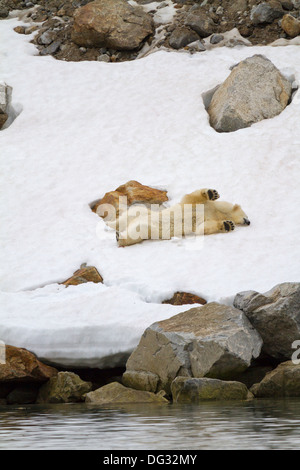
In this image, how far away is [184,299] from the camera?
436 inches

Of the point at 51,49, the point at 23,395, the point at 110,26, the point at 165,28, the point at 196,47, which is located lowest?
the point at 23,395

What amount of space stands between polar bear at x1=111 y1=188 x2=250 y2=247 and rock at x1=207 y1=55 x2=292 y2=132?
11.3ft

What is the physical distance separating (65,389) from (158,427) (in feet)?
10.2

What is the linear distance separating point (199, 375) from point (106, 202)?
6.35 metres

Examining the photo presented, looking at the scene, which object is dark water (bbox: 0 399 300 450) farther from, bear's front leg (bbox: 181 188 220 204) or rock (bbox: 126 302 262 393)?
bear's front leg (bbox: 181 188 220 204)

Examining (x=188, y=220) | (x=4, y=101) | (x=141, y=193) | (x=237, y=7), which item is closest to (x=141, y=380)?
(x=188, y=220)

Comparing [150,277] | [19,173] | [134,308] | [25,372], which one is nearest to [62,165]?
[19,173]

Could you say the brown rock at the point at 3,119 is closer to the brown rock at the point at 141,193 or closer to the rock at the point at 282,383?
the brown rock at the point at 141,193

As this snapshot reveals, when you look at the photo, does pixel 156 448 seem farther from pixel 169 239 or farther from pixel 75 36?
pixel 75 36

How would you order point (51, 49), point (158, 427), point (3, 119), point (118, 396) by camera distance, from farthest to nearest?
point (51, 49) < point (3, 119) < point (118, 396) < point (158, 427)

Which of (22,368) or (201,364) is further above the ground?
(201,364)

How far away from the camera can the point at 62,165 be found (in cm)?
1680

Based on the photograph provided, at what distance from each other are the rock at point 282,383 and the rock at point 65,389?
2.18m

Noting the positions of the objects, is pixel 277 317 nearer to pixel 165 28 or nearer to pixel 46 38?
pixel 165 28
